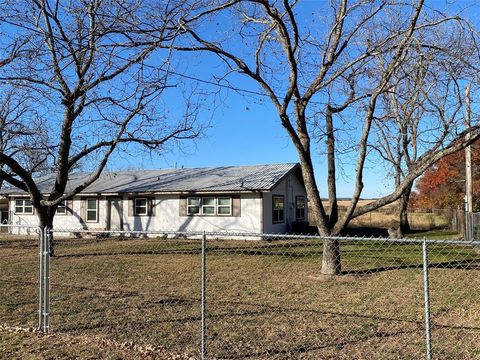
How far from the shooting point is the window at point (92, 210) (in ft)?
92.5

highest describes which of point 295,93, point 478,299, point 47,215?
point 295,93

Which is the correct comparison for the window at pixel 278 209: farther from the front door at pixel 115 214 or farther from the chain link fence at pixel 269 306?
the chain link fence at pixel 269 306

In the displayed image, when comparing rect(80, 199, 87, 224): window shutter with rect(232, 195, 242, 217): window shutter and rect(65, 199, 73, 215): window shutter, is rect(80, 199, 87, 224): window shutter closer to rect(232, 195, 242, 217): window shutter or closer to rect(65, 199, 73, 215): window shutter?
rect(65, 199, 73, 215): window shutter

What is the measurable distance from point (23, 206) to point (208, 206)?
13651mm

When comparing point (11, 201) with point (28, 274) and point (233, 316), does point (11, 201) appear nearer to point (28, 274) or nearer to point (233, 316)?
point (28, 274)

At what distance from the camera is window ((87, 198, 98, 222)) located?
28.2 m

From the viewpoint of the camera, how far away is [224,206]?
24.4 meters

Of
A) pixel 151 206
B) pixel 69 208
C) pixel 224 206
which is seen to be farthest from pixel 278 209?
pixel 69 208

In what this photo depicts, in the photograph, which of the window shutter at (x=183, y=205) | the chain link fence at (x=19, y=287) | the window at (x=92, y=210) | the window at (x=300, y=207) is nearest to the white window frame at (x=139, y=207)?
the window shutter at (x=183, y=205)

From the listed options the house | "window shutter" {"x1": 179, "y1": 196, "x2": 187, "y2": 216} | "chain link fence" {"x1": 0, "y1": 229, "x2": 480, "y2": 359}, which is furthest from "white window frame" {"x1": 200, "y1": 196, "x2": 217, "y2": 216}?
"chain link fence" {"x1": 0, "y1": 229, "x2": 480, "y2": 359}

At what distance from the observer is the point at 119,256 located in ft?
54.6

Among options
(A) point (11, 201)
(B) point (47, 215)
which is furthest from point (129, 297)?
(A) point (11, 201)

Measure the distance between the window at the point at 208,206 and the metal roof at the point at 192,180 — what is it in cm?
65

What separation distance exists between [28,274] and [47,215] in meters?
5.12
